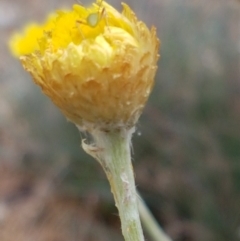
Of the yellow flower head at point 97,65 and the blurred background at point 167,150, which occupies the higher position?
the yellow flower head at point 97,65

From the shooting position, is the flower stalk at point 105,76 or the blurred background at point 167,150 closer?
the flower stalk at point 105,76

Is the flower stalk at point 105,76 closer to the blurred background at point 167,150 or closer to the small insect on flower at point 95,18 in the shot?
the small insect on flower at point 95,18

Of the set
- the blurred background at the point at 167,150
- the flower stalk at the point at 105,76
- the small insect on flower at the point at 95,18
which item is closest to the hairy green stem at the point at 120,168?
the flower stalk at the point at 105,76

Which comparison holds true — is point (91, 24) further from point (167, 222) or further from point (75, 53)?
point (167, 222)

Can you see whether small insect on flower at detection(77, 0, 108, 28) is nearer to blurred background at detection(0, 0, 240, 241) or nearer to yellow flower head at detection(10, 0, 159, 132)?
yellow flower head at detection(10, 0, 159, 132)

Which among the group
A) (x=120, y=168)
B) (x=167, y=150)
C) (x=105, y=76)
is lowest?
(x=167, y=150)

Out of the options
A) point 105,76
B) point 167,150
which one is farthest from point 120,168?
point 167,150

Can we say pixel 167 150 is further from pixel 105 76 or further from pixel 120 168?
pixel 105 76
